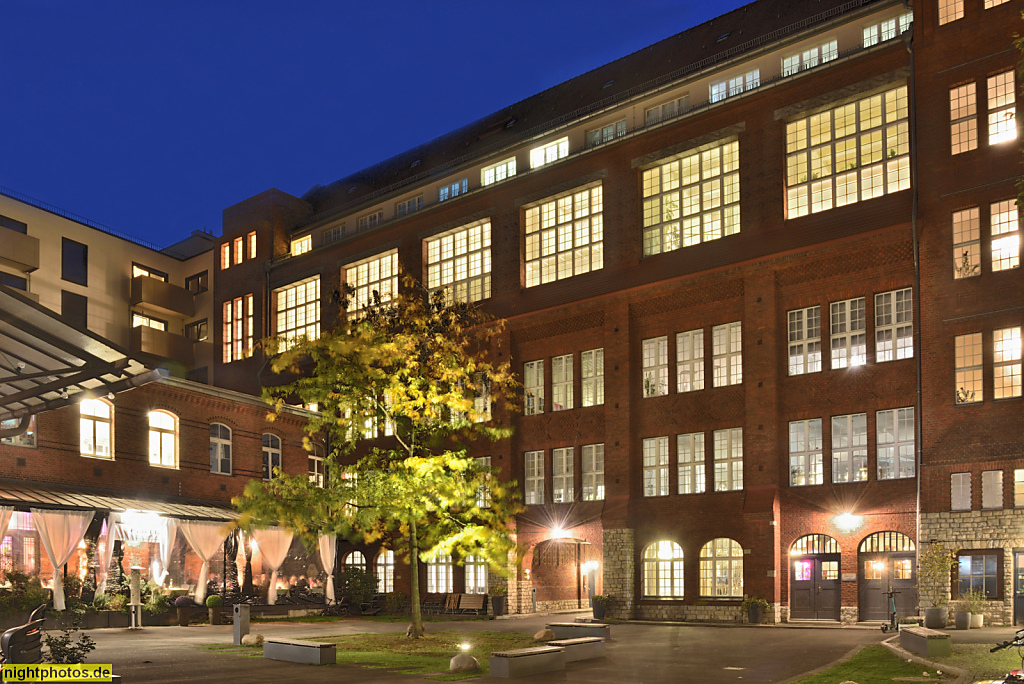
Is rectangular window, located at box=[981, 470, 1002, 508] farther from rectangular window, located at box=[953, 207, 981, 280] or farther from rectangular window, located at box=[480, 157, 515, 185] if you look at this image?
rectangular window, located at box=[480, 157, 515, 185]

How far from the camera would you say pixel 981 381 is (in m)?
27.7

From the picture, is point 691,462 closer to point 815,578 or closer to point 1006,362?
point 815,578

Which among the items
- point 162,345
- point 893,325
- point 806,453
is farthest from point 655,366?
point 162,345

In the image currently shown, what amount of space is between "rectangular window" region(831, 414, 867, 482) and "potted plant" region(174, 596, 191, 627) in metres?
21.1

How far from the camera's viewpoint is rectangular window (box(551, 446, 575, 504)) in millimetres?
37062

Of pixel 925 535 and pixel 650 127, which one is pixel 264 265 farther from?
pixel 925 535

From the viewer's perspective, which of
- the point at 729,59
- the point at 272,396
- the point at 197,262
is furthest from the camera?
the point at 197,262

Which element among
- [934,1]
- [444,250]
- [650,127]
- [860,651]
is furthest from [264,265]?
[860,651]

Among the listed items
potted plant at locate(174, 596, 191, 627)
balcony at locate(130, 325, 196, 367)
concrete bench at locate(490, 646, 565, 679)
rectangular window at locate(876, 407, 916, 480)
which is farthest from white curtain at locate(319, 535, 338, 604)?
concrete bench at locate(490, 646, 565, 679)

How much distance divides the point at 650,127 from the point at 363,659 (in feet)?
75.3

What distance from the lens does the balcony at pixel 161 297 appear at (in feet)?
171

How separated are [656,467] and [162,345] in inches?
1176

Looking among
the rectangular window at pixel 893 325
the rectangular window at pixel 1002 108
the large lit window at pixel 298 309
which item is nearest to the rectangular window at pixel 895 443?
the rectangular window at pixel 893 325

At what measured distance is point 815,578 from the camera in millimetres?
30625
